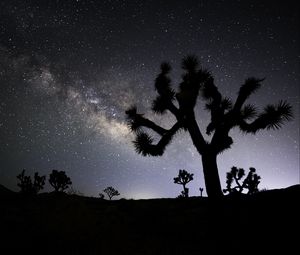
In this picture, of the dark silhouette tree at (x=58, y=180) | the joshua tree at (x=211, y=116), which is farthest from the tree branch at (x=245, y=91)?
the dark silhouette tree at (x=58, y=180)

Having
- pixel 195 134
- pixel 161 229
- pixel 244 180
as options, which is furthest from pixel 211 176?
pixel 244 180

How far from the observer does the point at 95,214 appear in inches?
457

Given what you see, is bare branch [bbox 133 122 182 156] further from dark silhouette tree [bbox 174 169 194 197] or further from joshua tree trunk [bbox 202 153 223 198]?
dark silhouette tree [bbox 174 169 194 197]

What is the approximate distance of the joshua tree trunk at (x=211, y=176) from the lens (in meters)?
9.80

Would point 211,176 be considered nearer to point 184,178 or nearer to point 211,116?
point 211,116

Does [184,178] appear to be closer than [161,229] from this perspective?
No

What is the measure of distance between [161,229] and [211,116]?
4912 millimetres

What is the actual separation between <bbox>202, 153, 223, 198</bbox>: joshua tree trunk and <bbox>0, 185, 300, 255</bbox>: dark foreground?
0.43m

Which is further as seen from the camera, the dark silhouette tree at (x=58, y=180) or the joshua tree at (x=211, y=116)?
the dark silhouette tree at (x=58, y=180)

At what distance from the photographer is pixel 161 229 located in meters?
9.55

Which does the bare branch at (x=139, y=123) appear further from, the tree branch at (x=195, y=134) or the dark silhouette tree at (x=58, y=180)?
the dark silhouette tree at (x=58, y=180)

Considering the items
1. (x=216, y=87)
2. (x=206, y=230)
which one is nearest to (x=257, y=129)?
(x=216, y=87)

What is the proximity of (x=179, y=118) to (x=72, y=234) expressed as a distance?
587 cm

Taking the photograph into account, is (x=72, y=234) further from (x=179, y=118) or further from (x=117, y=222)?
(x=179, y=118)
